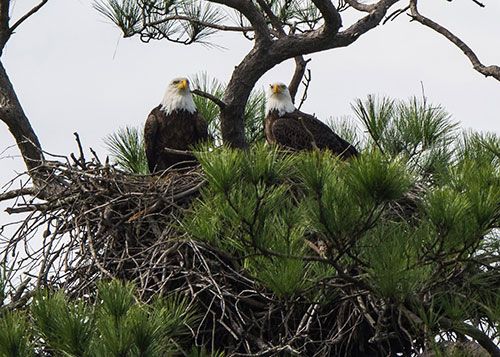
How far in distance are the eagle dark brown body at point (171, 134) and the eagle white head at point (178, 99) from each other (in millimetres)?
27

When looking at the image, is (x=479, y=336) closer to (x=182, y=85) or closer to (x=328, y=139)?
(x=328, y=139)

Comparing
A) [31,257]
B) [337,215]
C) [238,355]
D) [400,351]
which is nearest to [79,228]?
[31,257]

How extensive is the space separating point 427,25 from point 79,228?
1777 mm

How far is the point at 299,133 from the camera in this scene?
7758 millimetres

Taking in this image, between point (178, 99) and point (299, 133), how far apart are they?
753 mm

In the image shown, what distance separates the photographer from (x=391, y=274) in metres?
4.80

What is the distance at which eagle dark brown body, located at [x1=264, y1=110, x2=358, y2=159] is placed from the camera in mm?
7562

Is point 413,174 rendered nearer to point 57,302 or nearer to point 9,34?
point 57,302

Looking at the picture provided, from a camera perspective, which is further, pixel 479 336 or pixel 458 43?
pixel 458 43

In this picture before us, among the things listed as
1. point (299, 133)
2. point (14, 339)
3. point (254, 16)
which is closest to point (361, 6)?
point (254, 16)

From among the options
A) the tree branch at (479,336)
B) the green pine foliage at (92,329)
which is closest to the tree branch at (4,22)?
the green pine foliage at (92,329)

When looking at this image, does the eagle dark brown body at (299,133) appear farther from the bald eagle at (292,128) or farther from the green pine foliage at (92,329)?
the green pine foliage at (92,329)

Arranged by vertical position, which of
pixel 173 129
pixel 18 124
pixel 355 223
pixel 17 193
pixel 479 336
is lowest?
A: pixel 479 336

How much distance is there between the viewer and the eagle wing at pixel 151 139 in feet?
25.7
